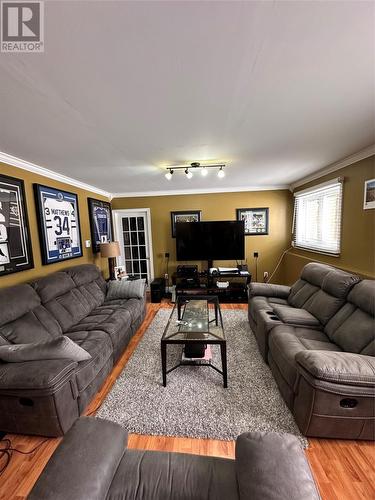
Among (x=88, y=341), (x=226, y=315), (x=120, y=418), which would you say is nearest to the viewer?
(x=120, y=418)

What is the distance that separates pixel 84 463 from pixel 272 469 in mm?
745

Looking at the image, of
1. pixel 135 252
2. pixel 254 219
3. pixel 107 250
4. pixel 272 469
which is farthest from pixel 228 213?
A: pixel 272 469

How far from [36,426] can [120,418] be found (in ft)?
1.94

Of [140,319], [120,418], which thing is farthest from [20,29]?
[140,319]

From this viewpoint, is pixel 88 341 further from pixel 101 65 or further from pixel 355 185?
pixel 355 185

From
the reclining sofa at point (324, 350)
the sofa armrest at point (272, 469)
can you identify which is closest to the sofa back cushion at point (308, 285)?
the reclining sofa at point (324, 350)

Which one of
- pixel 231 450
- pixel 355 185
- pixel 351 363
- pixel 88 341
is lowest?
pixel 231 450

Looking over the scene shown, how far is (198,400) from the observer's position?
6.10ft

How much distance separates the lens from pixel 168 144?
2.16 m

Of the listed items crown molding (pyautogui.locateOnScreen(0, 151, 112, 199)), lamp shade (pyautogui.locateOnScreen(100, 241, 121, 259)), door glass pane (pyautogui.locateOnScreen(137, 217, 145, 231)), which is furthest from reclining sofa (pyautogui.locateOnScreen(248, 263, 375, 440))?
crown molding (pyautogui.locateOnScreen(0, 151, 112, 199))

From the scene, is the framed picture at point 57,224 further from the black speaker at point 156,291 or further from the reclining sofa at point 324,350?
the reclining sofa at point 324,350

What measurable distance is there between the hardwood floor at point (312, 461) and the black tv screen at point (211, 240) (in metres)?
3.14

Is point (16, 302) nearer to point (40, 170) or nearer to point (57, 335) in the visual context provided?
point (57, 335)

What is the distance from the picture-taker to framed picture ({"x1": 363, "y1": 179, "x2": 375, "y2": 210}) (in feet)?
7.97
